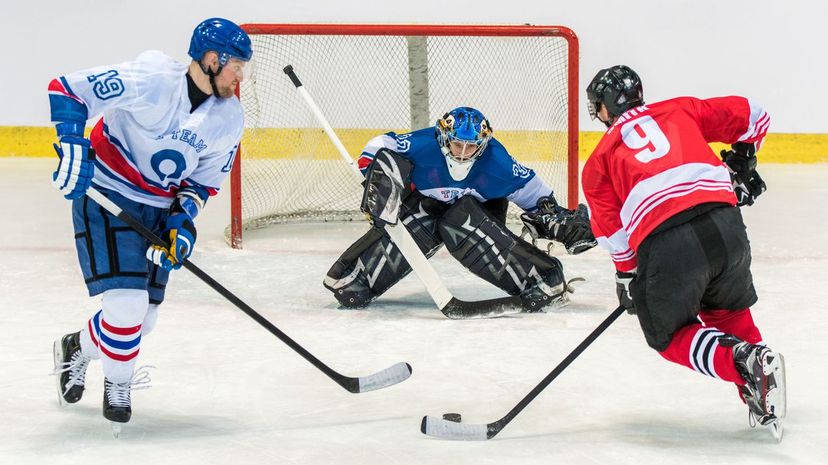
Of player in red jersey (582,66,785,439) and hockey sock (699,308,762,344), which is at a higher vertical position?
player in red jersey (582,66,785,439)

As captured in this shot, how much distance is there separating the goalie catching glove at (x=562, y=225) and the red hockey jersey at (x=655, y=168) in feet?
3.95

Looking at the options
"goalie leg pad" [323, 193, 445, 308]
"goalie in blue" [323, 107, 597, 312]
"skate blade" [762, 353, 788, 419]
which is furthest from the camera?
"goalie leg pad" [323, 193, 445, 308]

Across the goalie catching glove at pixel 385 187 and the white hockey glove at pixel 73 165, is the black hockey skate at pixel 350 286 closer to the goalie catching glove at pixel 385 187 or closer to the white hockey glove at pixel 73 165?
the goalie catching glove at pixel 385 187

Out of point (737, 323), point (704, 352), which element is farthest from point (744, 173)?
point (704, 352)

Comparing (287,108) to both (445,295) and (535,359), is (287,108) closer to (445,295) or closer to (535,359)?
(445,295)

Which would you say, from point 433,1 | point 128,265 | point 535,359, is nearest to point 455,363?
point 535,359

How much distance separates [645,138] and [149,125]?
1094mm

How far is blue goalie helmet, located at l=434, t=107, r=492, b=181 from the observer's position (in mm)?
3723

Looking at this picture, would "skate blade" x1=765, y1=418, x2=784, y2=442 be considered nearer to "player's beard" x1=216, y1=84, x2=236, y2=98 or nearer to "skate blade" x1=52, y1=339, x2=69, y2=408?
"player's beard" x1=216, y1=84, x2=236, y2=98

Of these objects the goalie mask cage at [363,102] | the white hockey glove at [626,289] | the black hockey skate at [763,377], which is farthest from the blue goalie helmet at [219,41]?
the goalie mask cage at [363,102]

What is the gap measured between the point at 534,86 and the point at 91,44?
3.01 m

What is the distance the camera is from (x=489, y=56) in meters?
5.44

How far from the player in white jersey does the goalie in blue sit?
3.84 feet

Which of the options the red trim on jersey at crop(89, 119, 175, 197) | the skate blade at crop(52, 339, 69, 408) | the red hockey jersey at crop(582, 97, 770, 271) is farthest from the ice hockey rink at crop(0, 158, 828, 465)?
the red trim on jersey at crop(89, 119, 175, 197)
